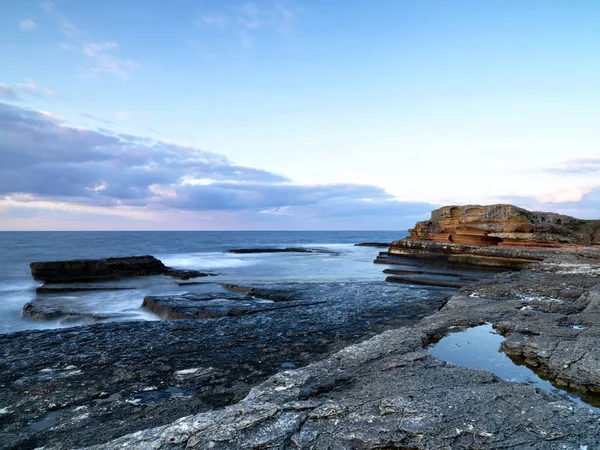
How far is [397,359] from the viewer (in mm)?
6145

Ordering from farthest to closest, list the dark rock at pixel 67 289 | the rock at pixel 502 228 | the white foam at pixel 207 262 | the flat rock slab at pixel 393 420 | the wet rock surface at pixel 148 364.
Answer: the white foam at pixel 207 262 < the rock at pixel 502 228 < the dark rock at pixel 67 289 < the wet rock surface at pixel 148 364 < the flat rock slab at pixel 393 420

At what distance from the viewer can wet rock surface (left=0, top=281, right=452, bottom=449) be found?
5.06m

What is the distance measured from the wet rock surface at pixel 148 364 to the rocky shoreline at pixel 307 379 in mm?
34

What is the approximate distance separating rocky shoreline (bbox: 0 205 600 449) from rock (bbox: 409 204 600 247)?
59.1ft

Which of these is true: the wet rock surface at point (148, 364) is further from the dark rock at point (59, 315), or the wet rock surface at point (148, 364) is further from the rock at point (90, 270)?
the rock at point (90, 270)

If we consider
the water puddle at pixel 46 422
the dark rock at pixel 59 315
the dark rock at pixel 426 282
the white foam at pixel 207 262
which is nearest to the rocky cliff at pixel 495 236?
the dark rock at pixel 426 282

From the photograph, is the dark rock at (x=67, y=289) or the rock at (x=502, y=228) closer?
the dark rock at (x=67, y=289)

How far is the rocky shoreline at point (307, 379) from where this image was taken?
373cm

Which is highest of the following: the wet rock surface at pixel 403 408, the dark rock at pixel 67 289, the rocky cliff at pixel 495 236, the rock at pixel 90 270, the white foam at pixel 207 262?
the rocky cliff at pixel 495 236

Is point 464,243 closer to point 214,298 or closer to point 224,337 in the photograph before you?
point 214,298

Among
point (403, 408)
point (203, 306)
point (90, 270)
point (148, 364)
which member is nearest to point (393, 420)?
point (403, 408)

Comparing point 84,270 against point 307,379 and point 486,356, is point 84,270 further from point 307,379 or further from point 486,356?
point 486,356

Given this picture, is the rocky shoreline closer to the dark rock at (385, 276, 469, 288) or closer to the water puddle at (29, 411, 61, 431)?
the water puddle at (29, 411, 61, 431)

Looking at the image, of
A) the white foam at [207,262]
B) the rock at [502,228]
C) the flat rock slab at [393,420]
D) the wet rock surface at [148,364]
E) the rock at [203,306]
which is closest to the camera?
the flat rock slab at [393,420]
